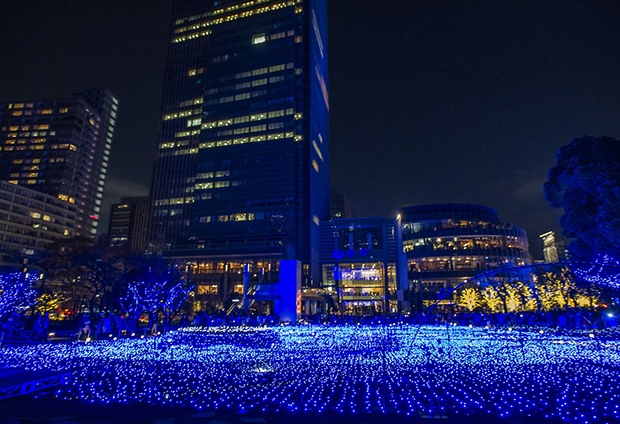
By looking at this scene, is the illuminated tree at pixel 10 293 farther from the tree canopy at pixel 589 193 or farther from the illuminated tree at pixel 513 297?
the illuminated tree at pixel 513 297

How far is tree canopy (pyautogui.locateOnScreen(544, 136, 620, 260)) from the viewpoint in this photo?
23.2 m

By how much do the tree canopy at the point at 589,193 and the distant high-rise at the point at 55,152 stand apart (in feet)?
511

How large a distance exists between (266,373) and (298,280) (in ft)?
116

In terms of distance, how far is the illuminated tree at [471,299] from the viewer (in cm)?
5822

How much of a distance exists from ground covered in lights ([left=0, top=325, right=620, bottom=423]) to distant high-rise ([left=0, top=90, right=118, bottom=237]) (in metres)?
148

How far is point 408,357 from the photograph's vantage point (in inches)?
654

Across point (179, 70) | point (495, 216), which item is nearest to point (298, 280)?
point (495, 216)

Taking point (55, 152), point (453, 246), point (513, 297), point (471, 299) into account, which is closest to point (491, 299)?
point (471, 299)

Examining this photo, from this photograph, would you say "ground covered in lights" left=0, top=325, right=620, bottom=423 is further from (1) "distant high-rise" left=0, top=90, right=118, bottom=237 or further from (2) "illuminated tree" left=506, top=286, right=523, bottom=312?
(1) "distant high-rise" left=0, top=90, right=118, bottom=237

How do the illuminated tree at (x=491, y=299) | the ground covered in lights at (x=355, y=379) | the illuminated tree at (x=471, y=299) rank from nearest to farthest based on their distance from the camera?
the ground covered in lights at (x=355, y=379), the illuminated tree at (x=491, y=299), the illuminated tree at (x=471, y=299)

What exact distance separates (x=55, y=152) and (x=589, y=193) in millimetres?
179596

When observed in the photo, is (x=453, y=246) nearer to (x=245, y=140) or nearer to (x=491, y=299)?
(x=491, y=299)

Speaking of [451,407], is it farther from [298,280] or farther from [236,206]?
[236,206]

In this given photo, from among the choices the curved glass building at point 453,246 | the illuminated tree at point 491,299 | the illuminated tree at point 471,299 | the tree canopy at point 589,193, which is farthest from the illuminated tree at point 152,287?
the curved glass building at point 453,246
